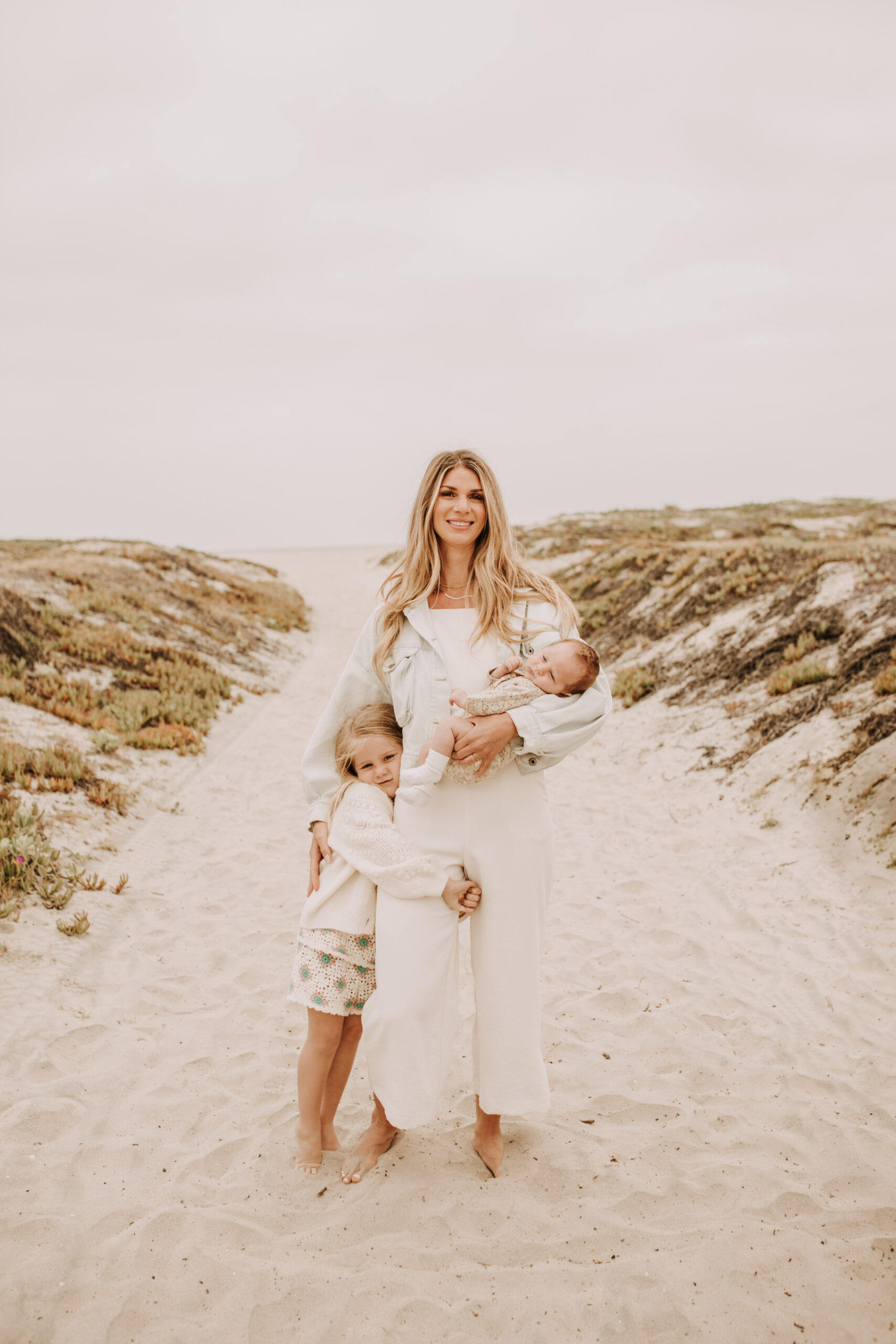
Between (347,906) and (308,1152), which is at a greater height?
(347,906)

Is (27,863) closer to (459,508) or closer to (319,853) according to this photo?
(319,853)

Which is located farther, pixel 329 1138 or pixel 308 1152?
Answer: pixel 329 1138

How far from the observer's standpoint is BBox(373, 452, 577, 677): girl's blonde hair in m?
3.26

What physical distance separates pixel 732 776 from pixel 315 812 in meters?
6.52

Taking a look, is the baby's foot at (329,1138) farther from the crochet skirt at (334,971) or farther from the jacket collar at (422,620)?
the jacket collar at (422,620)

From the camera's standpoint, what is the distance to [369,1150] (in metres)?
3.54

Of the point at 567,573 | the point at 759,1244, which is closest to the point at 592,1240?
the point at 759,1244

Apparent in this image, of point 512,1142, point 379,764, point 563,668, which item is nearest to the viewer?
point 563,668

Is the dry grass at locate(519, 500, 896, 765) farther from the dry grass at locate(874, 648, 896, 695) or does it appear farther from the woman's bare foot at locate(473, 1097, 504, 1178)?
the woman's bare foot at locate(473, 1097, 504, 1178)

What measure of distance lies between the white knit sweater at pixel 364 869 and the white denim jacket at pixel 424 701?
24cm

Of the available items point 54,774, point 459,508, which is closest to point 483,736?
point 459,508

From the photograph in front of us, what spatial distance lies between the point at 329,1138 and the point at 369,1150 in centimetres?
22

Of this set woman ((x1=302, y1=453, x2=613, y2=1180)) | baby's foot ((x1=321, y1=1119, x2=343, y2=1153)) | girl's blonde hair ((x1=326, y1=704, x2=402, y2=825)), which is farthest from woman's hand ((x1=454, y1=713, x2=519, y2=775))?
baby's foot ((x1=321, y1=1119, x2=343, y2=1153))

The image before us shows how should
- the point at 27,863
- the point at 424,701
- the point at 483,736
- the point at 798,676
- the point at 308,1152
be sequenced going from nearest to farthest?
1. the point at 483,736
2. the point at 424,701
3. the point at 308,1152
4. the point at 27,863
5. the point at 798,676
